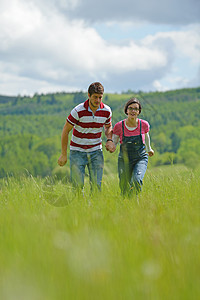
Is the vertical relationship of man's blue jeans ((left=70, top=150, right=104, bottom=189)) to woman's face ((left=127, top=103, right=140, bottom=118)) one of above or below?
below

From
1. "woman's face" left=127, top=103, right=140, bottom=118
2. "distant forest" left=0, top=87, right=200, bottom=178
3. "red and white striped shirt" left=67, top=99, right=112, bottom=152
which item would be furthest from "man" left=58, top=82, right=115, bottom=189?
"distant forest" left=0, top=87, right=200, bottom=178

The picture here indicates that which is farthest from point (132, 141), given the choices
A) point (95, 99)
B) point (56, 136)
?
point (56, 136)

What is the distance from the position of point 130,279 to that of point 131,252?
29 cm

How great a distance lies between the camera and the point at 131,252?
1.90 m

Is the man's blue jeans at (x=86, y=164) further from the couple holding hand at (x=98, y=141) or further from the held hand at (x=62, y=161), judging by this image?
the held hand at (x=62, y=161)

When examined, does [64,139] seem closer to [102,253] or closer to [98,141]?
[98,141]

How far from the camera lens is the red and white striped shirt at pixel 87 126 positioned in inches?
180

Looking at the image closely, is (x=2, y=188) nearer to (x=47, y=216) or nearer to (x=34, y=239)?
(x=47, y=216)

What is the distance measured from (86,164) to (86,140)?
13.0 inches

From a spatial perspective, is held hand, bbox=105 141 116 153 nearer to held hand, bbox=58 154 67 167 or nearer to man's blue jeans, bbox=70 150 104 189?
man's blue jeans, bbox=70 150 104 189

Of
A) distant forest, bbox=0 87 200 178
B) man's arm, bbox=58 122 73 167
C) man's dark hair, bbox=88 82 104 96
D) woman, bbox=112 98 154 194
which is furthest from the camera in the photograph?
distant forest, bbox=0 87 200 178

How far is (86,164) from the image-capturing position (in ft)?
15.6

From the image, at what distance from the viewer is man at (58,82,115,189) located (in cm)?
454

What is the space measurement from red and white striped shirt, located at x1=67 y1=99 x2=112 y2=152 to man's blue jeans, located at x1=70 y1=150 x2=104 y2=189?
0.07 m
